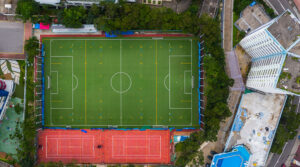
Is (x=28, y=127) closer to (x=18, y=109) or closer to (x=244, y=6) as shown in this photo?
(x=18, y=109)

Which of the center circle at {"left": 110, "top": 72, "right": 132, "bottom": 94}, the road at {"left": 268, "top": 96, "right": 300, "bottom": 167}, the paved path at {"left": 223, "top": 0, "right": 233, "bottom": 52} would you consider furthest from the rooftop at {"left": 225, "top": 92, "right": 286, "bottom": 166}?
the center circle at {"left": 110, "top": 72, "right": 132, "bottom": 94}

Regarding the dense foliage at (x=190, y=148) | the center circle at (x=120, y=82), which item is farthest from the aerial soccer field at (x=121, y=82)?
the dense foliage at (x=190, y=148)

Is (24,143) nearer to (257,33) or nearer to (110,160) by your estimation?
(110,160)

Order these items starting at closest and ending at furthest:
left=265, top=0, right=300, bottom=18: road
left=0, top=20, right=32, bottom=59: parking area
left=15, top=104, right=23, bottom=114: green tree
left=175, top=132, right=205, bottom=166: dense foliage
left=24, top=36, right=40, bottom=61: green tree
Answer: left=175, top=132, right=205, bottom=166: dense foliage < left=24, top=36, right=40, bottom=61: green tree < left=15, top=104, right=23, bottom=114: green tree < left=0, top=20, right=32, bottom=59: parking area < left=265, top=0, right=300, bottom=18: road

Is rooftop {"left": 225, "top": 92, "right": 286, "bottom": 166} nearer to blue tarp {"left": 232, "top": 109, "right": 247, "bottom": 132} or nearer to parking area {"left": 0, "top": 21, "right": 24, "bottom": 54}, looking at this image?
blue tarp {"left": 232, "top": 109, "right": 247, "bottom": 132}

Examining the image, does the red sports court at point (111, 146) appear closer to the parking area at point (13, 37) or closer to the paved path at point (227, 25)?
the parking area at point (13, 37)

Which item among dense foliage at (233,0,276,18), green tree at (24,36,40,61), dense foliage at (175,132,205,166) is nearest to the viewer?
dense foliage at (175,132,205,166)
